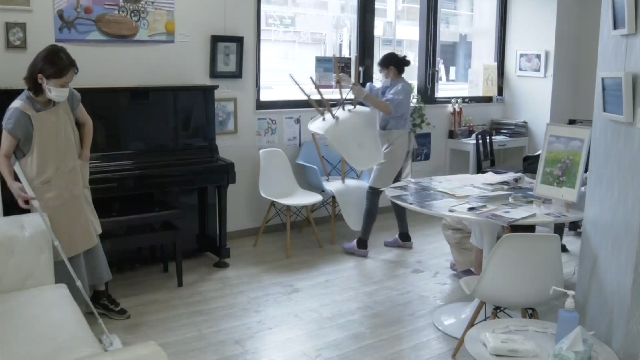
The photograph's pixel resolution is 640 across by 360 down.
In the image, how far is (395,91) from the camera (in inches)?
175

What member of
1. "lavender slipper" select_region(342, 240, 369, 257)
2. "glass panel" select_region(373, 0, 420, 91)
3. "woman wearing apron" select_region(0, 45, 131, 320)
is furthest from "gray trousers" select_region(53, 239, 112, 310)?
"glass panel" select_region(373, 0, 420, 91)

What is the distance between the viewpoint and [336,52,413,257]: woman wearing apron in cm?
443

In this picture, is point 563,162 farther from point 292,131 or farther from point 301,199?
point 292,131

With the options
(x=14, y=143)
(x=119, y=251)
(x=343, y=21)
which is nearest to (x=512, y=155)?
(x=343, y=21)

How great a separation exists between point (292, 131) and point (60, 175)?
2290mm

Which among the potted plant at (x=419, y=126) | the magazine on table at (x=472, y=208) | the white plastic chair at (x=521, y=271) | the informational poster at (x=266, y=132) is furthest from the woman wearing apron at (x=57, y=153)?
the potted plant at (x=419, y=126)

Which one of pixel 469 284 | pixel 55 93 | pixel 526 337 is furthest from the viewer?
pixel 55 93

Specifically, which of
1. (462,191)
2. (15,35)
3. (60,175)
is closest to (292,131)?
(462,191)

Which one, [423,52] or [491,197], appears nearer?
[491,197]

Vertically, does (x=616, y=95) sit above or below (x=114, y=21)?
below

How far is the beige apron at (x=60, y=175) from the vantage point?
120 inches

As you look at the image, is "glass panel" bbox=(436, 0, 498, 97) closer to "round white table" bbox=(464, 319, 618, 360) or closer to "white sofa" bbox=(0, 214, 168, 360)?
"round white table" bbox=(464, 319, 618, 360)

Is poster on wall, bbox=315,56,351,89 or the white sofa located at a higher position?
poster on wall, bbox=315,56,351,89

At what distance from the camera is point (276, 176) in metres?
4.76
